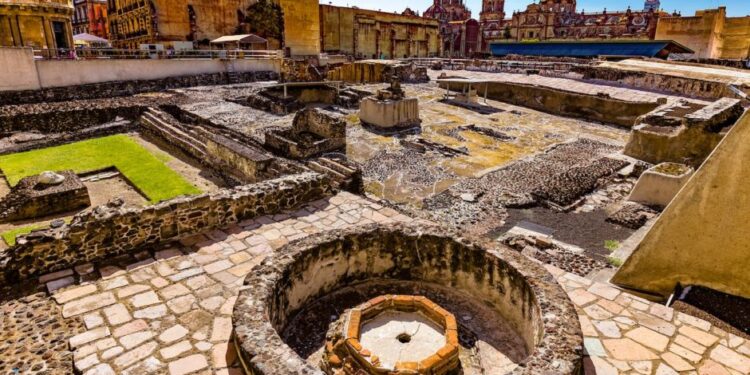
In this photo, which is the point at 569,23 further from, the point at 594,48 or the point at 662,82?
the point at 662,82

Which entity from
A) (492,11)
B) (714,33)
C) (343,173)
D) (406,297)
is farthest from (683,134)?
(492,11)

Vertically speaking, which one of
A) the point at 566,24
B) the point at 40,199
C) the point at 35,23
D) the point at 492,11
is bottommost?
the point at 40,199

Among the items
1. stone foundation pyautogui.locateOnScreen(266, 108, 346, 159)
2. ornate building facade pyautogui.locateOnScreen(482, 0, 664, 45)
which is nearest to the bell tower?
ornate building facade pyautogui.locateOnScreen(482, 0, 664, 45)

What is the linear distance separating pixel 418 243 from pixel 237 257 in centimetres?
A: 285

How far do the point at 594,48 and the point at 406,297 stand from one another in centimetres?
4206

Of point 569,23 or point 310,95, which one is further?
point 569,23

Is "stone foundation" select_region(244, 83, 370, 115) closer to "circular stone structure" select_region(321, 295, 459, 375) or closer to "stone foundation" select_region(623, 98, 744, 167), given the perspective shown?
"stone foundation" select_region(623, 98, 744, 167)

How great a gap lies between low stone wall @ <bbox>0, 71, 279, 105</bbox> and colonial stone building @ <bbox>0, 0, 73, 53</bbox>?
582 cm

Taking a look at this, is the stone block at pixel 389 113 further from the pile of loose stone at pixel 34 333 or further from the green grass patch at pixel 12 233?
the pile of loose stone at pixel 34 333

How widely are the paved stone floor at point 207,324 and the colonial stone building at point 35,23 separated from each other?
24.8m

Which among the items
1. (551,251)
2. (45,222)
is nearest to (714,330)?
(551,251)

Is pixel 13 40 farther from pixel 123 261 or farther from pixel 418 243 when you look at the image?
pixel 418 243

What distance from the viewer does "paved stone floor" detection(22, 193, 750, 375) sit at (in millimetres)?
4523

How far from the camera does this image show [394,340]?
5000 mm
